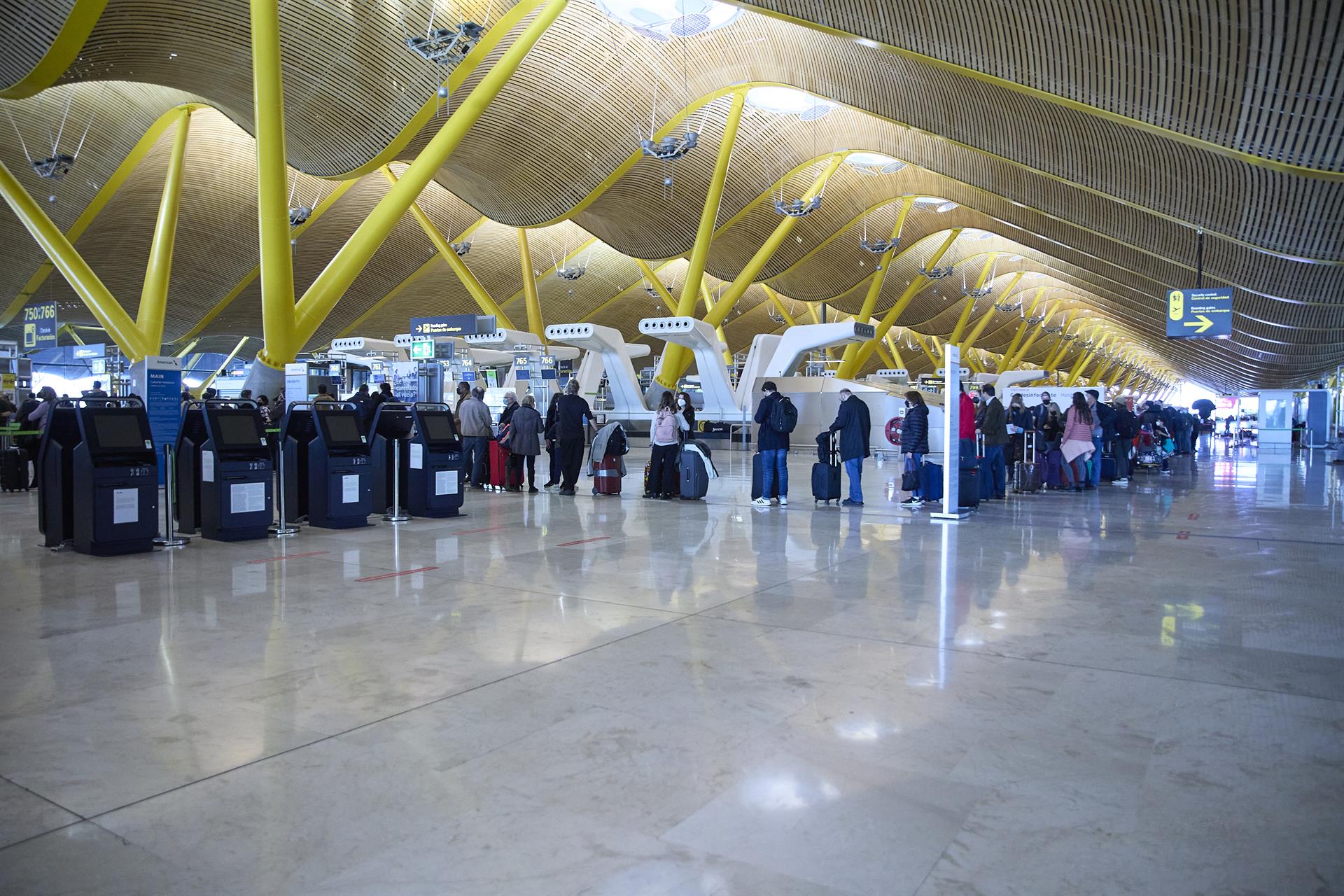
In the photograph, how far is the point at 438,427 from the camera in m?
10.9

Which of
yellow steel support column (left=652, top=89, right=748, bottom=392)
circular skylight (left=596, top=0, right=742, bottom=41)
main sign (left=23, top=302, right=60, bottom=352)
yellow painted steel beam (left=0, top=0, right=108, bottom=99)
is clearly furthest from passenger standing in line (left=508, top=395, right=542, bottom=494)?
yellow steel support column (left=652, top=89, right=748, bottom=392)

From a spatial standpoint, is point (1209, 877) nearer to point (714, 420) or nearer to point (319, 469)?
point (319, 469)

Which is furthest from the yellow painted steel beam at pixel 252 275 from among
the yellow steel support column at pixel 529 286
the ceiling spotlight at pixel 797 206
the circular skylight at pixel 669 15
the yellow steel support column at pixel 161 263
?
the ceiling spotlight at pixel 797 206

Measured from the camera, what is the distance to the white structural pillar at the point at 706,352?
26.7 metres

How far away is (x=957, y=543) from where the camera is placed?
881 cm

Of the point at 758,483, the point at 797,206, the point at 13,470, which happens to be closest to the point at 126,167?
the point at 13,470

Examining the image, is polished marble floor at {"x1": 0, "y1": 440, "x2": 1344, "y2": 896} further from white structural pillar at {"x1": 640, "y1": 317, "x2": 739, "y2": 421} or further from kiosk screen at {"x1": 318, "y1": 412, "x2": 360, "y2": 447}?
white structural pillar at {"x1": 640, "y1": 317, "x2": 739, "y2": 421}

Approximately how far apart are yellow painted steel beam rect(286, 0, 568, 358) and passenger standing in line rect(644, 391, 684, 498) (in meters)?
7.54

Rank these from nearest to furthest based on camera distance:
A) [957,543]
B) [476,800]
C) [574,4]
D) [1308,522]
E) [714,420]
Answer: [476,800], [957,543], [1308,522], [574,4], [714,420]

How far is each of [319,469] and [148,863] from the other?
7.88 meters

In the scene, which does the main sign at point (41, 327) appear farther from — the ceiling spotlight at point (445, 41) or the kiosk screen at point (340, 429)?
the kiosk screen at point (340, 429)

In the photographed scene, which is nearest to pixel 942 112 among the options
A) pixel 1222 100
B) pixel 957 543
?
pixel 1222 100

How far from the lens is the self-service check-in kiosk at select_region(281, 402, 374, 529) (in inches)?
383

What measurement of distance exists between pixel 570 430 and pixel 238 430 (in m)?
5.30
